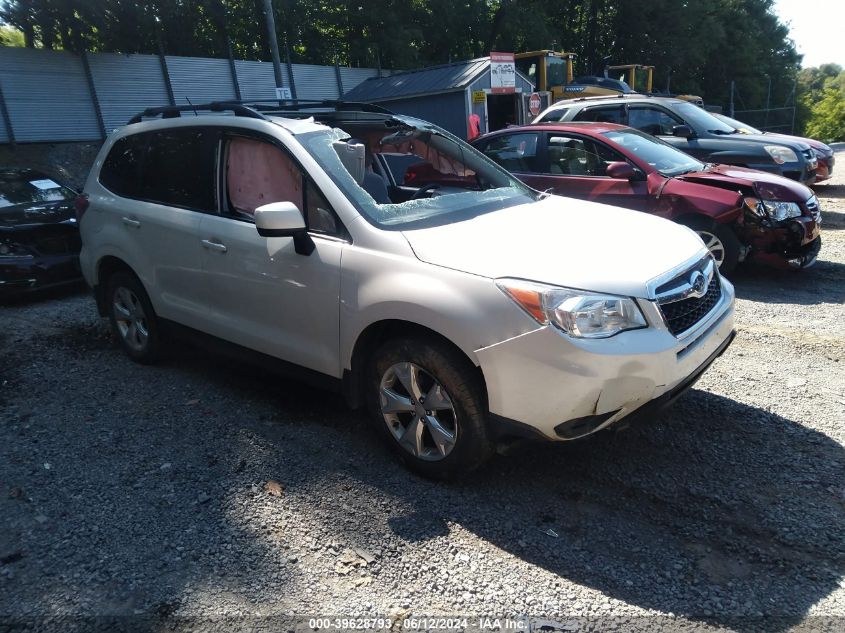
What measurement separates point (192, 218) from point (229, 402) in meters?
1.24

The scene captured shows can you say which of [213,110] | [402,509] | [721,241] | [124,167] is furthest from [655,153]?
[402,509]

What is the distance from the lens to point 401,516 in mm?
2982

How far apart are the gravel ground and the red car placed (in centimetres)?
208

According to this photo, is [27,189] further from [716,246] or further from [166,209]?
[716,246]

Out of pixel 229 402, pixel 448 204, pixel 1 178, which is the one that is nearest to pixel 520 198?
pixel 448 204

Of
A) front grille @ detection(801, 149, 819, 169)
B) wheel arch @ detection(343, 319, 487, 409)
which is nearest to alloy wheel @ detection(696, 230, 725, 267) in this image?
front grille @ detection(801, 149, 819, 169)

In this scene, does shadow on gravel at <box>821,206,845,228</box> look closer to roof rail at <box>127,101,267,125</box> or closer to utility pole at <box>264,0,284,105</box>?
roof rail at <box>127,101,267,125</box>

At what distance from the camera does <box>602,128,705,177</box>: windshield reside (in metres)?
6.66

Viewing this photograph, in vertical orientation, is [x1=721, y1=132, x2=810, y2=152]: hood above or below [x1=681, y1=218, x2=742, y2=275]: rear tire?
above

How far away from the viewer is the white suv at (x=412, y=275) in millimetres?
2746

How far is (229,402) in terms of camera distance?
14.0 feet

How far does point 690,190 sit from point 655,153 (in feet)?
2.59

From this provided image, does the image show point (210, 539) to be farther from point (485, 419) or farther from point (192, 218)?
point (192, 218)

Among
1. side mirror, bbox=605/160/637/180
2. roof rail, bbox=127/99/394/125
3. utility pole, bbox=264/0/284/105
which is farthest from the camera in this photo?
utility pole, bbox=264/0/284/105
